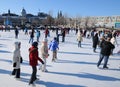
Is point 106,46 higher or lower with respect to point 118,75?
higher

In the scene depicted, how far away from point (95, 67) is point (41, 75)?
318 centimetres

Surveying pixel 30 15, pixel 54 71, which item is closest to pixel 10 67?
pixel 54 71

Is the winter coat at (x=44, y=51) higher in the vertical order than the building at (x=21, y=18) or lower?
lower

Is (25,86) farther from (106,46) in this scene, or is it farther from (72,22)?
(72,22)

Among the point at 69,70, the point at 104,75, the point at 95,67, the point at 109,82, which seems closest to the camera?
the point at 109,82

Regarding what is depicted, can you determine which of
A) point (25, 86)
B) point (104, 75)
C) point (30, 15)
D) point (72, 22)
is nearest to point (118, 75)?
point (104, 75)

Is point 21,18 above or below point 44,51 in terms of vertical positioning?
above

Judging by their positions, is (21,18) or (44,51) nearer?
(44,51)

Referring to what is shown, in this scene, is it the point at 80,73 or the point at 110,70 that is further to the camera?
the point at 110,70

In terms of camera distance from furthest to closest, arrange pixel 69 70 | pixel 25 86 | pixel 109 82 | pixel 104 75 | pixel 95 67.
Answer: pixel 95 67 < pixel 69 70 < pixel 104 75 < pixel 109 82 < pixel 25 86

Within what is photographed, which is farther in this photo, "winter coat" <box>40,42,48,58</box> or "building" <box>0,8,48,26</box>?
"building" <box>0,8,48,26</box>

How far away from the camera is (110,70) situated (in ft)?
34.9

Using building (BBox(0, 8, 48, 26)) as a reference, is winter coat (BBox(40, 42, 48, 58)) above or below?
below

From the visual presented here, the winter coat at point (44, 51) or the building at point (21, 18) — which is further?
the building at point (21, 18)
